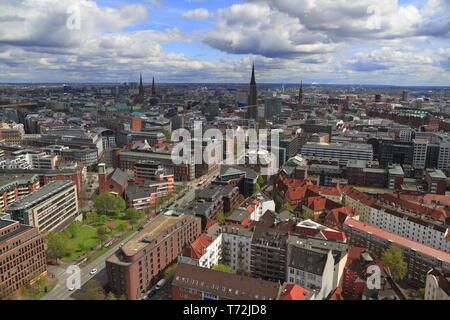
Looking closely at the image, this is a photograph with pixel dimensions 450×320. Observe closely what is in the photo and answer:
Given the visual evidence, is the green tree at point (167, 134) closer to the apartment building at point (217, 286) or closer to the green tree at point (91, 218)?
the green tree at point (91, 218)

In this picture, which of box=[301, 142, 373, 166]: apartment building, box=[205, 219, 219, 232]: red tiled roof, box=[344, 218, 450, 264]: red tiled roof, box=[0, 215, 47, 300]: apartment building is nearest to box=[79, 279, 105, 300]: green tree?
box=[0, 215, 47, 300]: apartment building

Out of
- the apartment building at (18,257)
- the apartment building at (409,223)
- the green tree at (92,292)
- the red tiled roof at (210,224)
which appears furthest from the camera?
the apartment building at (409,223)

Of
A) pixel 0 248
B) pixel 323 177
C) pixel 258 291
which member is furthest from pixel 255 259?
pixel 323 177

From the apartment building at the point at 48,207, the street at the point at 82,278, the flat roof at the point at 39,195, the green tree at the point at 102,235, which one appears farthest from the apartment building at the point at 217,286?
the flat roof at the point at 39,195

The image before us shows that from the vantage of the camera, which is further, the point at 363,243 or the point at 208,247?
the point at 363,243

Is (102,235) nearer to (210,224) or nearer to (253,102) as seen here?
(210,224)

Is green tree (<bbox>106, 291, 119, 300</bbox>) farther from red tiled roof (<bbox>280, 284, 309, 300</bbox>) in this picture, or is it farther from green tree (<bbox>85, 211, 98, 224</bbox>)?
green tree (<bbox>85, 211, 98, 224</bbox>)
